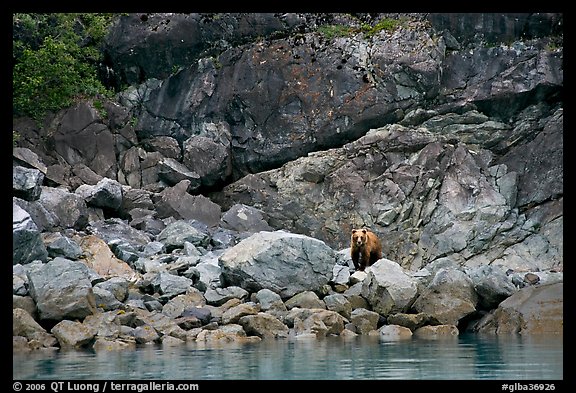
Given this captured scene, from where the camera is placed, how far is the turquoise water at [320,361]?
29.8 ft

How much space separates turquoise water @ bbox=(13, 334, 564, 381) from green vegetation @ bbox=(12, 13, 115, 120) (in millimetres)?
17856

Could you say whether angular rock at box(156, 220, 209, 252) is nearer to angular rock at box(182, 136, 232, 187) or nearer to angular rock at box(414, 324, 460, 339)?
angular rock at box(182, 136, 232, 187)

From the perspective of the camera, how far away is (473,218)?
81.8 feet

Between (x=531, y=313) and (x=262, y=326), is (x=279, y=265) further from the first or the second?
(x=531, y=313)

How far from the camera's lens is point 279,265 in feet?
53.4

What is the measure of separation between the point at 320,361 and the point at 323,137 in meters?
17.4

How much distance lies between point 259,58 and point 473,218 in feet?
32.0

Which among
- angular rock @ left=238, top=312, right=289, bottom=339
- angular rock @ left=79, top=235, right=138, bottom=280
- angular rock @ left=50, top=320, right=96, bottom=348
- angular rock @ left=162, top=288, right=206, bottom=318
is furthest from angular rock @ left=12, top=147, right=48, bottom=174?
angular rock @ left=238, top=312, right=289, bottom=339

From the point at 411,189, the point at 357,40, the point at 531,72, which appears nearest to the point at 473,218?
the point at 411,189

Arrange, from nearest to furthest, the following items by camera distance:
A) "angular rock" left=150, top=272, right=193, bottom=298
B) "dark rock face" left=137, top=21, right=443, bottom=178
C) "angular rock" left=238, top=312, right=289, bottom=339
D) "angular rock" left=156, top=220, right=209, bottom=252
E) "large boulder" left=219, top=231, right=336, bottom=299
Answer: "angular rock" left=238, top=312, right=289, bottom=339 → "angular rock" left=150, top=272, right=193, bottom=298 → "large boulder" left=219, top=231, right=336, bottom=299 → "angular rock" left=156, top=220, right=209, bottom=252 → "dark rock face" left=137, top=21, right=443, bottom=178

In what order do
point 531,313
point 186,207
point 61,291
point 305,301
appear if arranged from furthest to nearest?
point 186,207
point 305,301
point 531,313
point 61,291

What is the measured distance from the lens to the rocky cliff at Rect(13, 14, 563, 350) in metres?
24.9

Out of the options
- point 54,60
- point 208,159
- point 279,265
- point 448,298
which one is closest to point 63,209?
point 208,159

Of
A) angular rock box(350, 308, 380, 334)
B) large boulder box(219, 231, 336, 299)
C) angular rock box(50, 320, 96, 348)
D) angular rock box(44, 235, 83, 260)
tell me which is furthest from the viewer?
angular rock box(44, 235, 83, 260)
